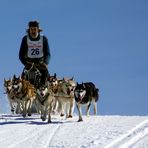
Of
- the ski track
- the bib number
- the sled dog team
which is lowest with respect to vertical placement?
the ski track

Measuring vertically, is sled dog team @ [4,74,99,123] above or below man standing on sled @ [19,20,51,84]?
below

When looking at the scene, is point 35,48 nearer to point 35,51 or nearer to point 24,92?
point 35,51

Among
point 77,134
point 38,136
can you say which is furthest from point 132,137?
point 38,136

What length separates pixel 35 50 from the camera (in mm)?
18969

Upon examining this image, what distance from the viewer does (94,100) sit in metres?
21.7

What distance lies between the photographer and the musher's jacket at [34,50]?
18.8 m

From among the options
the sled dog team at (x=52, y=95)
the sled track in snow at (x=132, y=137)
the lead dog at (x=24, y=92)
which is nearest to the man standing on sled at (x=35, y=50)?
the sled dog team at (x=52, y=95)

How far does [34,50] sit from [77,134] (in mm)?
6325

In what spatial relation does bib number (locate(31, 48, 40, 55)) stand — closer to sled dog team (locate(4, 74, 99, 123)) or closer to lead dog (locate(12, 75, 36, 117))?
sled dog team (locate(4, 74, 99, 123))

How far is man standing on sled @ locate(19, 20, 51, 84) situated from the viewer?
735 inches

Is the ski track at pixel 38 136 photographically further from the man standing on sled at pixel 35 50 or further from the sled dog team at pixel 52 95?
the man standing on sled at pixel 35 50

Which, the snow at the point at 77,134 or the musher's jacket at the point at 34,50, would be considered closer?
the snow at the point at 77,134

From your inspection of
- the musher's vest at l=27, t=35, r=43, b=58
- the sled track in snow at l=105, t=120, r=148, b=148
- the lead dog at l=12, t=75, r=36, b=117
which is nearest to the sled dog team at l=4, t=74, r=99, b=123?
the lead dog at l=12, t=75, r=36, b=117

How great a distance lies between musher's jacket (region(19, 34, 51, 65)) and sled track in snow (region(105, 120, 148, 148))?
18.9 feet
